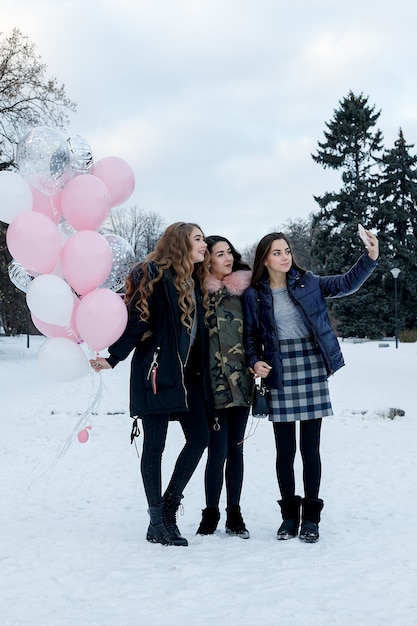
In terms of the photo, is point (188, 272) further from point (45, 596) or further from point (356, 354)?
point (356, 354)

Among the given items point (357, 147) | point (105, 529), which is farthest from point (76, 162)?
point (357, 147)

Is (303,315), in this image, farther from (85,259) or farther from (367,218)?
(367,218)

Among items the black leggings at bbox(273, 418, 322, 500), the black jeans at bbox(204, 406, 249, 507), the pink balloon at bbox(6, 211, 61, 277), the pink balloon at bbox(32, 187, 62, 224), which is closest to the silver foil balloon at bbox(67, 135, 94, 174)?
the pink balloon at bbox(32, 187, 62, 224)

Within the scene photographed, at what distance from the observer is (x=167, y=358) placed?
3846 millimetres

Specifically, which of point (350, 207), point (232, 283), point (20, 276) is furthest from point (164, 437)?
point (350, 207)

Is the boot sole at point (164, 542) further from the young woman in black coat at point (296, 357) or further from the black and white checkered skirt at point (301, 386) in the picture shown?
the black and white checkered skirt at point (301, 386)

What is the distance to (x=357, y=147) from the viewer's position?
37.7m

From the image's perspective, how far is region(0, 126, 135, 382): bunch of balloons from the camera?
373 cm

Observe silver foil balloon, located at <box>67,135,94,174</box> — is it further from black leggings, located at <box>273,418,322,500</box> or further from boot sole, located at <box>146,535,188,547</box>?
boot sole, located at <box>146,535,188,547</box>

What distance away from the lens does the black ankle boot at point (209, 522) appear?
412 centimetres

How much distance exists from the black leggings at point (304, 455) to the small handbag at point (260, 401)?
188mm

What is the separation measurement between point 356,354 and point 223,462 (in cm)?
2085

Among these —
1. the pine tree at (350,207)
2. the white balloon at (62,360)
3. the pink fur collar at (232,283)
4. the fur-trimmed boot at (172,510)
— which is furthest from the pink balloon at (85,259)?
the pine tree at (350,207)

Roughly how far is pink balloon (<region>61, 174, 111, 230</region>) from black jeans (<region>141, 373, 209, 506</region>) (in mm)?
1120
